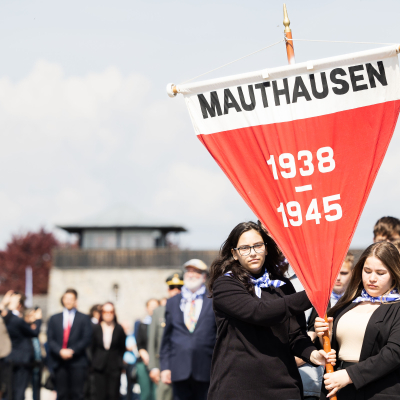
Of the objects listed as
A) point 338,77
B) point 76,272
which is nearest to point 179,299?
point 338,77

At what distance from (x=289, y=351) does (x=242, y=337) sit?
345mm

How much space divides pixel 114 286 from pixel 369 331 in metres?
41.8

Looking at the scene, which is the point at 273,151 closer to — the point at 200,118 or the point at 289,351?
the point at 200,118

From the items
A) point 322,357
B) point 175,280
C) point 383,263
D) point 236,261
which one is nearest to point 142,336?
point 175,280

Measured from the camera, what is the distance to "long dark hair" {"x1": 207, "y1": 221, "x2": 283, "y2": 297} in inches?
185

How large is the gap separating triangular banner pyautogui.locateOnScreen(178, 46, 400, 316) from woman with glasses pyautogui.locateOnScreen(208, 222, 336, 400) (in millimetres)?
203

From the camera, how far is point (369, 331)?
171 inches

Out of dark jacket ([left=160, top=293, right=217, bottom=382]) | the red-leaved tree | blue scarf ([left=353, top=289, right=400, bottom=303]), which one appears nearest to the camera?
blue scarf ([left=353, top=289, right=400, bottom=303])

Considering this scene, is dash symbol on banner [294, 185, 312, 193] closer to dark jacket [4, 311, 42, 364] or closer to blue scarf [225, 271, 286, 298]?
blue scarf [225, 271, 286, 298]

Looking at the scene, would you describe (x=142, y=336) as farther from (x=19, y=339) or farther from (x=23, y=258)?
(x=23, y=258)

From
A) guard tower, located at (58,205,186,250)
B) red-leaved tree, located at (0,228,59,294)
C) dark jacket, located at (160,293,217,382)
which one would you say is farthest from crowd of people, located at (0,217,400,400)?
red-leaved tree, located at (0,228,59,294)

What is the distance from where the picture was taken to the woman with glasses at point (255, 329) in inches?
173

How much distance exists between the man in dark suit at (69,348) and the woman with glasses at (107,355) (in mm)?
273

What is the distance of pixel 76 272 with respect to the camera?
45.4 metres
